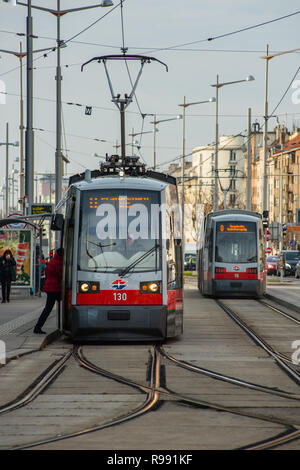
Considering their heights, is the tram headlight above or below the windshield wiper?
below

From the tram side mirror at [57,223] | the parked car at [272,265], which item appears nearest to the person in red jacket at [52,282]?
the tram side mirror at [57,223]

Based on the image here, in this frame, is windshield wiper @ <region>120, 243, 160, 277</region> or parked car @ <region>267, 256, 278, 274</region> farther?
parked car @ <region>267, 256, 278, 274</region>

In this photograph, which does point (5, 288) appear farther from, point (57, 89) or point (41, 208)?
point (57, 89)

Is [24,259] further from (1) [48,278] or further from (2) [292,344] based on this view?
(2) [292,344]

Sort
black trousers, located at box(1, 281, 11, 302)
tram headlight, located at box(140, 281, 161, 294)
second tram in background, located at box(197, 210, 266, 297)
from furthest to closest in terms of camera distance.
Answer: second tram in background, located at box(197, 210, 266, 297), black trousers, located at box(1, 281, 11, 302), tram headlight, located at box(140, 281, 161, 294)

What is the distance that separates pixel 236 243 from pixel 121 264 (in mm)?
16831

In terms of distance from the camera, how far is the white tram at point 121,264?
50.8ft

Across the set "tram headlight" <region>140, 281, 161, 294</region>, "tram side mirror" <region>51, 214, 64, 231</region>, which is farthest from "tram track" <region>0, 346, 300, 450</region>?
"tram side mirror" <region>51, 214, 64, 231</region>

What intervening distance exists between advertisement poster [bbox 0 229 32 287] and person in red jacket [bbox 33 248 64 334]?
39.1 feet

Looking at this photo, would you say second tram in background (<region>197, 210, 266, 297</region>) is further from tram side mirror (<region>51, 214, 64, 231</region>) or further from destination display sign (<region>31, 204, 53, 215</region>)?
tram side mirror (<region>51, 214, 64, 231</region>)

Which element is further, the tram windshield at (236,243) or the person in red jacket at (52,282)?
the tram windshield at (236,243)

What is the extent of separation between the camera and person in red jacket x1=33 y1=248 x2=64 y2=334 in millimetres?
16641

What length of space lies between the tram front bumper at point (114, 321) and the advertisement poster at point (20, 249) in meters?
13.4

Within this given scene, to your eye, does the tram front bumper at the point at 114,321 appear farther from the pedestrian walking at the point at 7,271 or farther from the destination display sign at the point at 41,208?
the destination display sign at the point at 41,208
